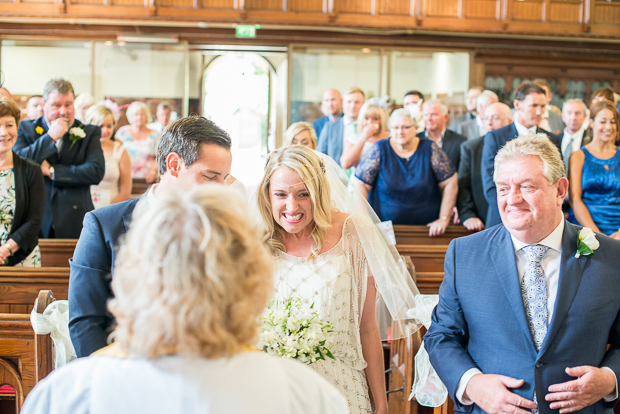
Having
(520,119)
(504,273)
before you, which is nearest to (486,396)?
(504,273)

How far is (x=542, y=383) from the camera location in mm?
2000

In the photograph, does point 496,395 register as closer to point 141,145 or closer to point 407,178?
point 407,178

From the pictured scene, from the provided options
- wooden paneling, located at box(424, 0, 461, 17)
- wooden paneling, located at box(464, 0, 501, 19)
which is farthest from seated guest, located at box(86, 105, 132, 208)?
wooden paneling, located at box(464, 0, 501, 19)

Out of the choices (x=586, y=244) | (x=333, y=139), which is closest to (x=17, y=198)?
(x=586, y=244)

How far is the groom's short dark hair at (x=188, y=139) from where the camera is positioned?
6.84ft

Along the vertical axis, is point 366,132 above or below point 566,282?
above

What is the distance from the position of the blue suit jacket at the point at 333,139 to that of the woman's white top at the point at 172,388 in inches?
199

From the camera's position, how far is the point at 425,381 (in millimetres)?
2584

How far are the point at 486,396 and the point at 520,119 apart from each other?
3218 millimetres

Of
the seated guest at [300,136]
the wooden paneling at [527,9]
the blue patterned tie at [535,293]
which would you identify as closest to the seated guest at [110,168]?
the seated guest at [300,136]

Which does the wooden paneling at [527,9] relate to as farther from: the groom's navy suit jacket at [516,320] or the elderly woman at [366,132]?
the groom's navy suit jacket at [516,320]

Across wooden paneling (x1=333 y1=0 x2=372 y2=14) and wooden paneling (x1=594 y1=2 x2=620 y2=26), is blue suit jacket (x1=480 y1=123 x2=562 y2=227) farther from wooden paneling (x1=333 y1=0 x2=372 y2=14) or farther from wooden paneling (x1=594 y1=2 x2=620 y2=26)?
wooden paneling (x1=594 y1=2 x2=620 y2=26)

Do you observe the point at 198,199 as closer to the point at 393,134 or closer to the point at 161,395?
the point at 161,395

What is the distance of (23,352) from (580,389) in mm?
2315
